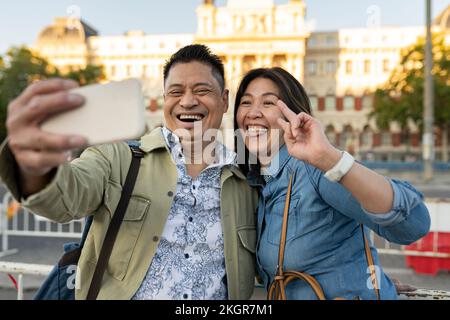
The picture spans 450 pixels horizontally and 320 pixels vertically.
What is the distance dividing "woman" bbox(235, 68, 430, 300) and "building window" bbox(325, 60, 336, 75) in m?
43.6

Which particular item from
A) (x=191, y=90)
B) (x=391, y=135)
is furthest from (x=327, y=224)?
(x=391, y=135)

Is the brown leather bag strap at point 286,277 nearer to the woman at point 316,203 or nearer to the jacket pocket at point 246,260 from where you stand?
the woman at point 316,203

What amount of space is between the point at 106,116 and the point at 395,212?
87 cm

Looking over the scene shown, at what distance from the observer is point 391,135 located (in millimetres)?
40469

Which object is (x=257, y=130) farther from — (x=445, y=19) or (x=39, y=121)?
(x=445, y=19)

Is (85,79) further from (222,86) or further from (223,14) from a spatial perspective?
(222,86)

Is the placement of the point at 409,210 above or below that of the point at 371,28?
below

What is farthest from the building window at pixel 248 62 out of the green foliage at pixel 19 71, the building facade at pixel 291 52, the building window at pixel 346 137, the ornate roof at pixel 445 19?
the green foliage at pixel 19 71

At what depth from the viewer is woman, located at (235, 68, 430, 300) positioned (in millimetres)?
1277

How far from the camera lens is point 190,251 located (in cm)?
160

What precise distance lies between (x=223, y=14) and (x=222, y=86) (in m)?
43.3

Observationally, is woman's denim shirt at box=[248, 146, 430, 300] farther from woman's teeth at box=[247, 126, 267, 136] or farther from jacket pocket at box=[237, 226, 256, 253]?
woman's teeth at box=[247, 126, 267, 136]

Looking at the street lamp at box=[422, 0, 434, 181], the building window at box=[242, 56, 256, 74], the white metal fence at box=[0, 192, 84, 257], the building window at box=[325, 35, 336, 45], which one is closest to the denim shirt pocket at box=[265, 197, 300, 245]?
the white metal fence at box=[0, 192, 84, 257]

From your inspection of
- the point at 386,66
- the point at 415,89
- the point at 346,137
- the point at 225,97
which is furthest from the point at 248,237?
the point at 386,66
